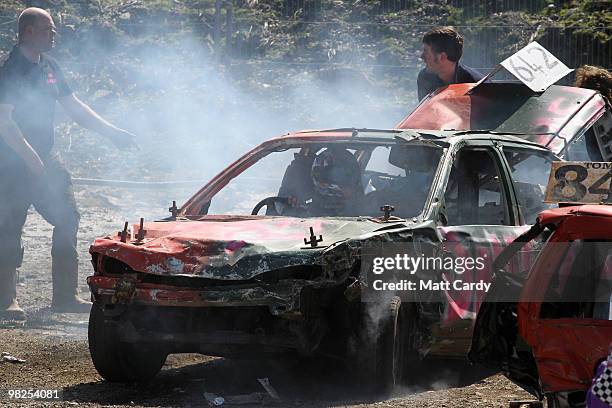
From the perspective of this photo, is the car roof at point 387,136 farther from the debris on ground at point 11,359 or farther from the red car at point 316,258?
the debris on ground at point 11,359

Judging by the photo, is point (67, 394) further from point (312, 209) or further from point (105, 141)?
point (105, 141)

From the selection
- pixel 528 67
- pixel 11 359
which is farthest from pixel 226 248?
pixel 528 67

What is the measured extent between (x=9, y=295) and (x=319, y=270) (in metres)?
4.22

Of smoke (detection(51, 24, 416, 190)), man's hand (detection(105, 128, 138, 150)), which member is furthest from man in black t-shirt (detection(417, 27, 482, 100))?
smoke (detection(51, 24, 416, 190))

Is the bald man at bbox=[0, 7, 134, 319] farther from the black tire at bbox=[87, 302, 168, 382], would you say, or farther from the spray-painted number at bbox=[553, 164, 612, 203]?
the spray-painted number at bbox=[553, 164, 612, 203]

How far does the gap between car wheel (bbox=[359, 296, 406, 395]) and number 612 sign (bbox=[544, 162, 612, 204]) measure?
1.10 m

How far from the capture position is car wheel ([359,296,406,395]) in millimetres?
6371

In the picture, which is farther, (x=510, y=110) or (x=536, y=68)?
(x=536, y=68)

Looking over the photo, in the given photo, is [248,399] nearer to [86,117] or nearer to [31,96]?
[31,96]

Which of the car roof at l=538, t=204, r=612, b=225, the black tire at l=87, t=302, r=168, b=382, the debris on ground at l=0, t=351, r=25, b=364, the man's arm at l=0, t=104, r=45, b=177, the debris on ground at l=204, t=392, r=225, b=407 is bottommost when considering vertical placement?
the debris on ground at l=204, t=392, r=225, b=407

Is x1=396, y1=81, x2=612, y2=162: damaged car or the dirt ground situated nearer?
the dirt ground

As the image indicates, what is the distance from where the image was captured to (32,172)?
9.47m

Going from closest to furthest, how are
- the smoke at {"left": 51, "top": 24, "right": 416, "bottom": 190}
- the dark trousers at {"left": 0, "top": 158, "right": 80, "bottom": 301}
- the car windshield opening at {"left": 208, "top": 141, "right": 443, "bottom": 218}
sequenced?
the car windshield opening at {"left": 208, "top": 141, "right": 443, "bottom": 218} → the dark trousers at {"left": 0, "top": 158, "right": 80, "bottom": 301} → the smoke at {"left": 51, "top": 24, "right": 416, "bottom": 190}

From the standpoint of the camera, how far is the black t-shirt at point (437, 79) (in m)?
10.5
